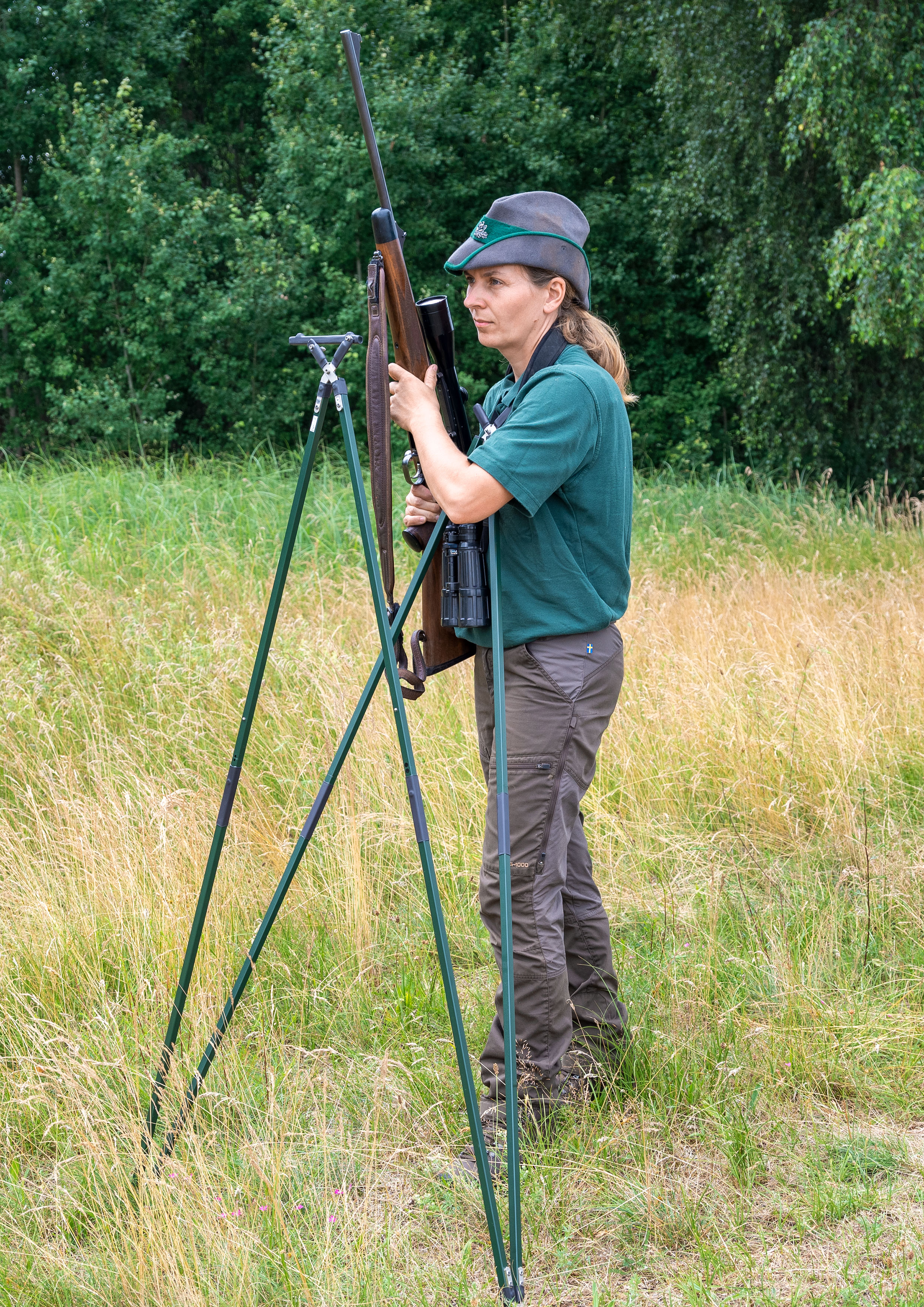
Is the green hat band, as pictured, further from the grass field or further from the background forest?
the background forest

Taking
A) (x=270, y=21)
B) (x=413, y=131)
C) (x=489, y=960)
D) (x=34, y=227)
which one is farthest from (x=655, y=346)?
(x=489, y=960)

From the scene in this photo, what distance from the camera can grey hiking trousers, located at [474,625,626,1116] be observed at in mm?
2449

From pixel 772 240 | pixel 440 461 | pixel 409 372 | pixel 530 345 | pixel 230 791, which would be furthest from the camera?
pixel 772 240

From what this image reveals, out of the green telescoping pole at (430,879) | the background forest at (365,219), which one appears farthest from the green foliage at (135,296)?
the green telescoping pole at (430,879)

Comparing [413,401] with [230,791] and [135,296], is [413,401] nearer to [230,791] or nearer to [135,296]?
[230,791]

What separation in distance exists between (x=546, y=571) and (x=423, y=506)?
13.7 inches

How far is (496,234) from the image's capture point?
2.38 m

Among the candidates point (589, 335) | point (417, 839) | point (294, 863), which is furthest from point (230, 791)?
point (589, 335)

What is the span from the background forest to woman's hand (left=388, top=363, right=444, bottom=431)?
35.4ft

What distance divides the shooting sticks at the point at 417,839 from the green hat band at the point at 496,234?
0.30 meters

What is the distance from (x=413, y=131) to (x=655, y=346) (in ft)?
16.0

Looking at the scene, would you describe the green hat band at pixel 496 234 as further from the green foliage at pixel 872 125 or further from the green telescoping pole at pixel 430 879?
the green foliage at pixel 872 125

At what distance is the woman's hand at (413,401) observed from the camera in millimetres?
2301

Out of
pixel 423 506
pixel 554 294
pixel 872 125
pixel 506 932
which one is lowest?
pixel 506 932
